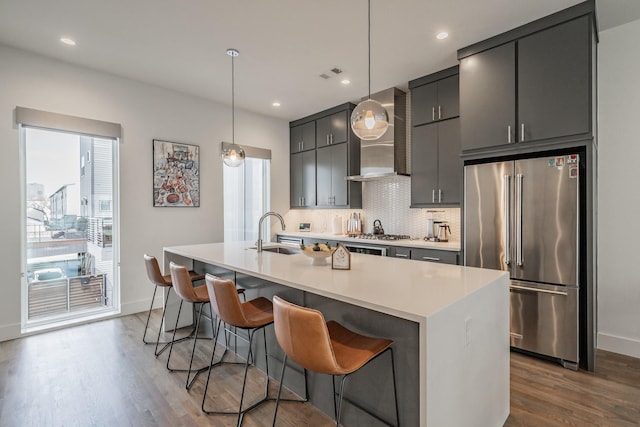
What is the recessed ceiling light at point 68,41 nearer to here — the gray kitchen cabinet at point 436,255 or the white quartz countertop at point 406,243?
the white quartz countertop at point 406,243

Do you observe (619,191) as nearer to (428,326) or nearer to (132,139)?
(428,326)

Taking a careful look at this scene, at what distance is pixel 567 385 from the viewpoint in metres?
2.40

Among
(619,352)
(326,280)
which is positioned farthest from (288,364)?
(619,352)

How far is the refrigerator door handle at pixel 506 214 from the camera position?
292 cm

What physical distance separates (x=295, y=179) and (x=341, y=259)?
12.6 ft

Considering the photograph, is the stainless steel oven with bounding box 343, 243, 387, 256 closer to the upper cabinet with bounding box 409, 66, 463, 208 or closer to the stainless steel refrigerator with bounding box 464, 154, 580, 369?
the upper cabinet with bounding box 409, 66, 463, 208

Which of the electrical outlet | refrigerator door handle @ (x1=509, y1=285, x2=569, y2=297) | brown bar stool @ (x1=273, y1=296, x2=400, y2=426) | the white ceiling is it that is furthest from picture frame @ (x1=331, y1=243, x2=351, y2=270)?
the white ceiling

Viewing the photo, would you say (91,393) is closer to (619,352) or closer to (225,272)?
(225,272)

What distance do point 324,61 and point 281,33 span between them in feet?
2.33

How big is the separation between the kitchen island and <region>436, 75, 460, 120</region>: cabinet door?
227cm

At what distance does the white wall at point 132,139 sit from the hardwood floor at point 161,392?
44.2 inches

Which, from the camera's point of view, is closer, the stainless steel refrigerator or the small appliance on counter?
the stainless steel refrigerator

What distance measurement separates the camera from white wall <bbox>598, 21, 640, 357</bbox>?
2.90m

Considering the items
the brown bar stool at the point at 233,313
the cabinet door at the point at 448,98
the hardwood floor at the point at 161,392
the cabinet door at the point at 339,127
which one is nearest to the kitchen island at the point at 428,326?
the brown bar stool at the point at 233,313
